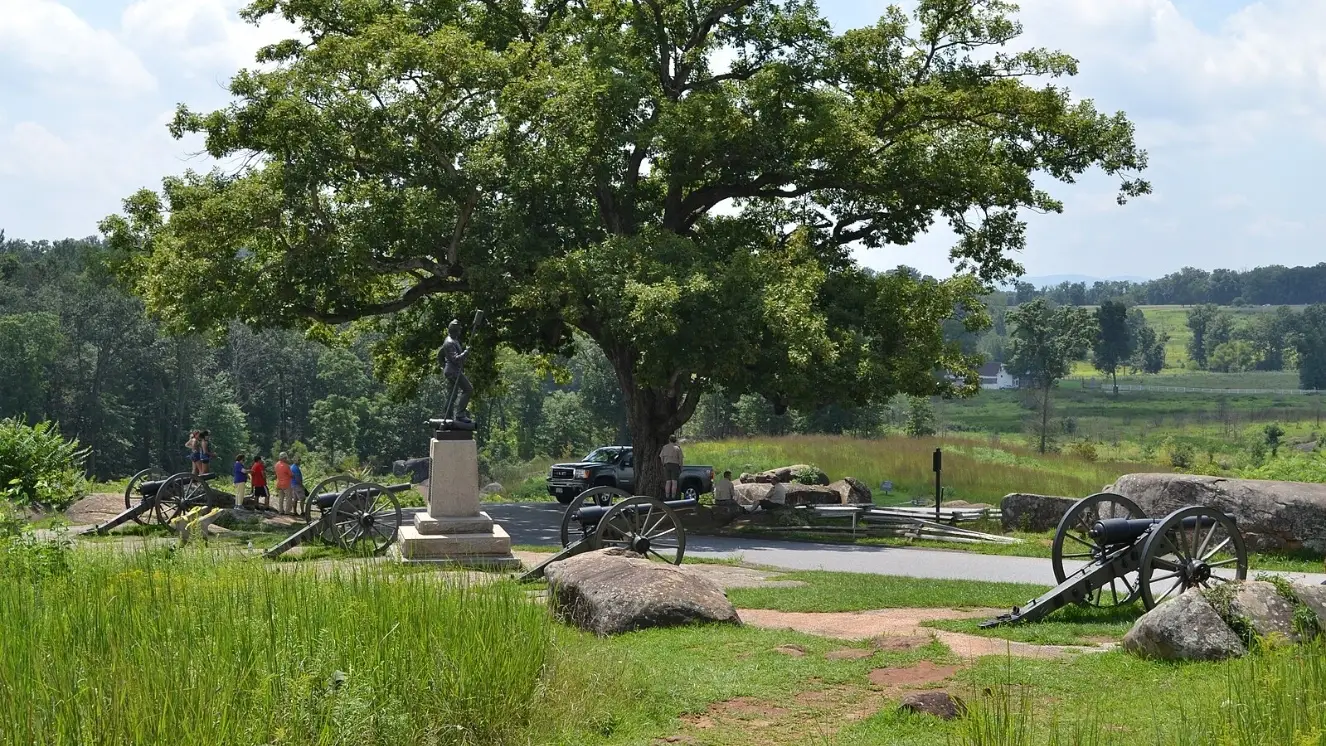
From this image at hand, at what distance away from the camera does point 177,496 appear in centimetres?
2323

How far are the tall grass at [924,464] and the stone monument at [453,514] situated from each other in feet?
55.1

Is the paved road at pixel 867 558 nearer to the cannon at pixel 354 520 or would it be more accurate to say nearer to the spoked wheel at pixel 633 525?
the spoked wheel at pixel 633 525

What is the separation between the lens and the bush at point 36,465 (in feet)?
82.6

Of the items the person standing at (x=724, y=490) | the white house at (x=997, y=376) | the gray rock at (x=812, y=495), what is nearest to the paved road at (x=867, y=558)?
the person standing at (x=724, y=490)

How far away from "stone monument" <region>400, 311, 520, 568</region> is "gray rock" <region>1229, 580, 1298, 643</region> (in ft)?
31.1

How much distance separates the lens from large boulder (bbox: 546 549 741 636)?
455 inches

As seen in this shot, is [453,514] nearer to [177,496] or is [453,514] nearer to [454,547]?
[454,547]

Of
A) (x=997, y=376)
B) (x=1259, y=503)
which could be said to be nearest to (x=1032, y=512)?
(x=1259, y=503)

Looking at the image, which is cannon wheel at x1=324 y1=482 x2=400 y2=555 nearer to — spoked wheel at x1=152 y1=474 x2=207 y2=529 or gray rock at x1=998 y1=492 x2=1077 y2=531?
spoked wheel at x1=152 y1=474 x2=207 y2=529

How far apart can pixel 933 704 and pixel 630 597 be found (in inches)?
148

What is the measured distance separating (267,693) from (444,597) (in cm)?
245

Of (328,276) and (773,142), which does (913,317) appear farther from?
(328,276)

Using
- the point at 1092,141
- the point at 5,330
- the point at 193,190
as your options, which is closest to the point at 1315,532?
the point at 1092,141

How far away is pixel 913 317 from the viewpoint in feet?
91.4
